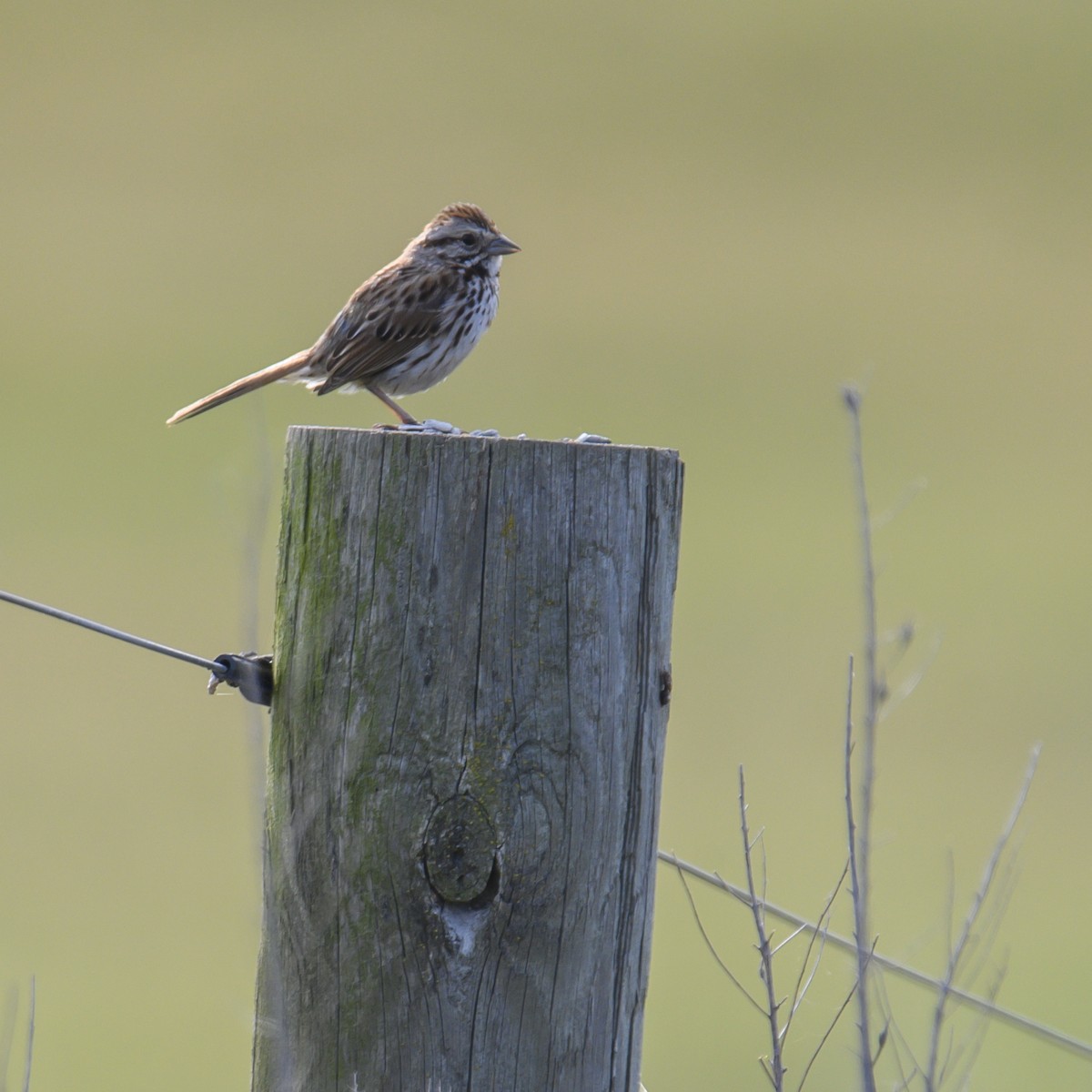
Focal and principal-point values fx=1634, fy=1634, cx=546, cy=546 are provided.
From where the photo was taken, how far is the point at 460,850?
274 centimetres

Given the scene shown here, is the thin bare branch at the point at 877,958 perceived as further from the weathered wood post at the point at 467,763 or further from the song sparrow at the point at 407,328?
the song sparrow at the point at 407,328

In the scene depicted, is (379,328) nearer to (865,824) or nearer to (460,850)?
(460,850)

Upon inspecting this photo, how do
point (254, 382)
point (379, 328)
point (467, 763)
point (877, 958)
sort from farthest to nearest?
point (254, 382) < point (379, 328) < point (877, 958) < point (467, 763)

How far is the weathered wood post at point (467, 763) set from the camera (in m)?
2.75

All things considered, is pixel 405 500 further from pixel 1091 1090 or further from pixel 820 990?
pixel 820 990

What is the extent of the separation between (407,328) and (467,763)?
303cm

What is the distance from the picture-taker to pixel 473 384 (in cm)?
2205

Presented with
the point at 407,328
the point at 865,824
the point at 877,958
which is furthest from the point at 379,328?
the point at 865,824

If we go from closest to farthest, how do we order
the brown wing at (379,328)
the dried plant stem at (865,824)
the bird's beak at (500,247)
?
the dried plant stem at (865,824) → the brown wing at (379,328) → the bird's beak at (500,247)

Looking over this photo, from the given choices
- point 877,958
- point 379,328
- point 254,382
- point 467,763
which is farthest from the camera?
point 254,382

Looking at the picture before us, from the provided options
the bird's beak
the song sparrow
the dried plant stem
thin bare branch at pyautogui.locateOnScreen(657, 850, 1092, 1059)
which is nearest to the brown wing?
the song sparrow

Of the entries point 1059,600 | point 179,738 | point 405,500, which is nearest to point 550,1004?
point 405,500

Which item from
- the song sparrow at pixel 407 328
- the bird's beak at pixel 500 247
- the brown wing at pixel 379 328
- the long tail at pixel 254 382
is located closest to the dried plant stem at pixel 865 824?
the song sparrow at pixel 407 328

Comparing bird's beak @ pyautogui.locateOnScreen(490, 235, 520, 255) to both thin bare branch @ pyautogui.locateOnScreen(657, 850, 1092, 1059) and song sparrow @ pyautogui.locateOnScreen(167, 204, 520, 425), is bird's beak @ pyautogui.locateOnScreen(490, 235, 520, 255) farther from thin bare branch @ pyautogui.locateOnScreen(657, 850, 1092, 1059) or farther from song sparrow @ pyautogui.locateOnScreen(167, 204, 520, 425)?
thin bare branch @ pyautogui.locateOnScreen(657, 850, 1092, 1059)
